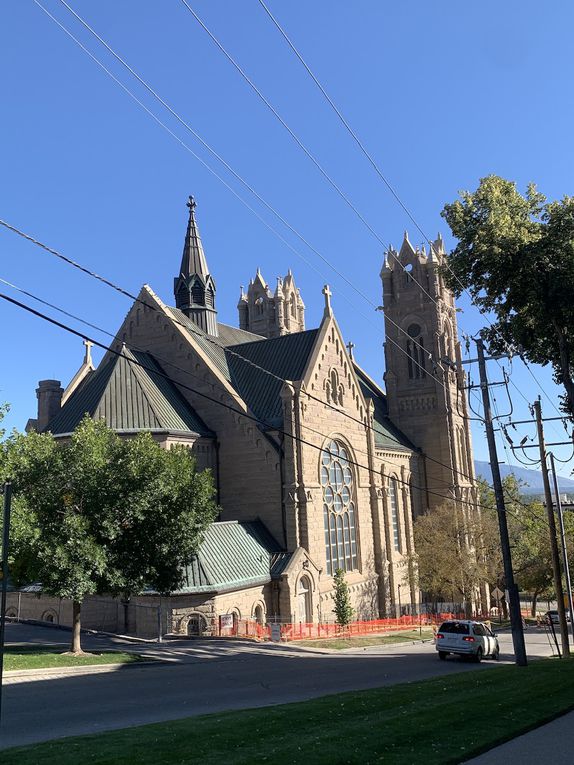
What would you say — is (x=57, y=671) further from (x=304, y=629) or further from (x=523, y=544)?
(x=523, y=544)

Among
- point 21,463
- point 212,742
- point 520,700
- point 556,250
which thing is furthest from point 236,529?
point 212,742

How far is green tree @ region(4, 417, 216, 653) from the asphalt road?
10.6 feet

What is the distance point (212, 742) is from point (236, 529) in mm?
26703

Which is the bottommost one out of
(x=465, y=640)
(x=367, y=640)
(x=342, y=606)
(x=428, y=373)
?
(x=367, y=640)

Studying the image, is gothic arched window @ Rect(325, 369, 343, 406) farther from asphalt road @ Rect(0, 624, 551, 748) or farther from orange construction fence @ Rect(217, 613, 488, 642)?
asphalt road @ Rect(0, 624, 551, 748)

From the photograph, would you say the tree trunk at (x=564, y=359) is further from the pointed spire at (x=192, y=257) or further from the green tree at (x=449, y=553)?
the pointed spire at (x=192, y=257)

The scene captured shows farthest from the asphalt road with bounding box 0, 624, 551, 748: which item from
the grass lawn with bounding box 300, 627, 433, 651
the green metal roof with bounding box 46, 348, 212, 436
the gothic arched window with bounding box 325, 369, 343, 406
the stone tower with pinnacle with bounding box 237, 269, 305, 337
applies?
the stone tower with pinnacle with bounding box 237, 269, 305, 337

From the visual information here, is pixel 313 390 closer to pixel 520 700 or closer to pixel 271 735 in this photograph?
pixel 520 700

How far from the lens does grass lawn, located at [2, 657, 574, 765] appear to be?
868 centimetres

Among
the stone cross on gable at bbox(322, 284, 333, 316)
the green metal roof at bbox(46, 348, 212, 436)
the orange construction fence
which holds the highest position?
the stone cross on gable at bbox(322, 284, 333, 316)

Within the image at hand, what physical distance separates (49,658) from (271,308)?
6144 cm

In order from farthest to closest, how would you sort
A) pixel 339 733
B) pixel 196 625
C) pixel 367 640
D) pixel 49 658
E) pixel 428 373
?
pixel 428 373
pixel 367 640
pixel 196 625
pixel 49 658
pixel 339 733

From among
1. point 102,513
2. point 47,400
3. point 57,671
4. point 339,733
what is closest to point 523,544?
point 47,400

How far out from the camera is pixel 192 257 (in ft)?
172
